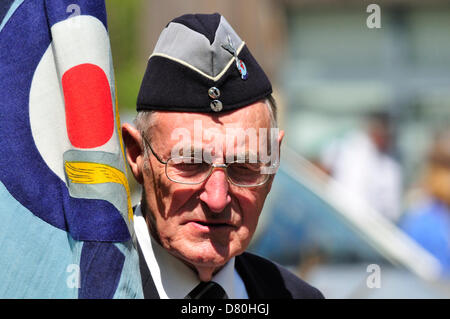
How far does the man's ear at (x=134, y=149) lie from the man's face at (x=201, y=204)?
0.07m

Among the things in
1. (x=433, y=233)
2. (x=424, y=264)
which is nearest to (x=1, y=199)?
(x=424, y=264)

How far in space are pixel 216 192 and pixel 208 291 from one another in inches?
13.9

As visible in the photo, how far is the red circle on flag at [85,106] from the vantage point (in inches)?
73.4

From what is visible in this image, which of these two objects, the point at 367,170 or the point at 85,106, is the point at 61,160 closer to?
the point at 85,106

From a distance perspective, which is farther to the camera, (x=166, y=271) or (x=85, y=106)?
(x=166, y=271)

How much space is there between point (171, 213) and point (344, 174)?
6.33 metres

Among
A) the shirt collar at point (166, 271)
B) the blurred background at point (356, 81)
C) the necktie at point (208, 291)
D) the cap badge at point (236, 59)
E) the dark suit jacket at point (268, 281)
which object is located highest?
the cap badge at point (236, 59)

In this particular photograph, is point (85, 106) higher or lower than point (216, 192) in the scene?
higher

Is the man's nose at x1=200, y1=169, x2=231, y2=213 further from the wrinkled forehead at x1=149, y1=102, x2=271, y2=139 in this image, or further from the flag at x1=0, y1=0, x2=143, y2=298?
the flag at x1=0, y1=0, x2=143, y2=298

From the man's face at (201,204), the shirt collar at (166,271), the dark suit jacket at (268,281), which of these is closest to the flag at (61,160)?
the man's face at (201,204)

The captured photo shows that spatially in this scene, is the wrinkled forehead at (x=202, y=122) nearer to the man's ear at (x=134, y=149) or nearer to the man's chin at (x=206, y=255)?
the man's ear at (x=134, y=149)

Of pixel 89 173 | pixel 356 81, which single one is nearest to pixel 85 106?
pixel 89 173

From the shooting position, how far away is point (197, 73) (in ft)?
7.09

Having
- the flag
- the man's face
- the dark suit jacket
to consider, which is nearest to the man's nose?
the man's face
